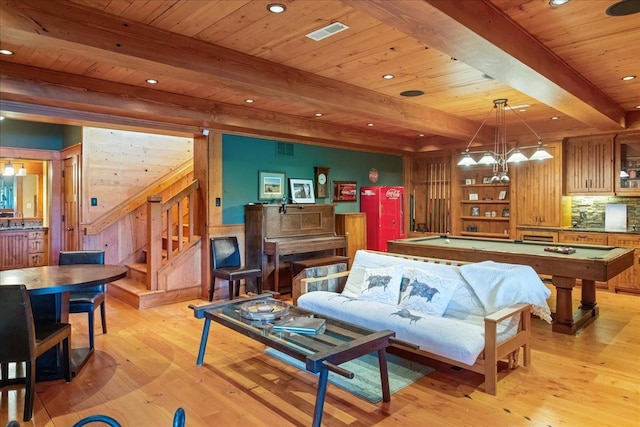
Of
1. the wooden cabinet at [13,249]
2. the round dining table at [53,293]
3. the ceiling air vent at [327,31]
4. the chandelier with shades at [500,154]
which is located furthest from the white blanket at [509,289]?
the wooden cabinet at [13,249]

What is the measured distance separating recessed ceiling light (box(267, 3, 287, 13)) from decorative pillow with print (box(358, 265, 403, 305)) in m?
2.47

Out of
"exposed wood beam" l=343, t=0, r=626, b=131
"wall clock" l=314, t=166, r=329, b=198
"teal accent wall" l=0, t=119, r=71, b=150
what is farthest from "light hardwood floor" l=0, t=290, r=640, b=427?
"teal accent wall" l=0, t=119, r=71, b=150

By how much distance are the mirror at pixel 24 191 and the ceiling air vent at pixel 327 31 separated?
7.35 meters

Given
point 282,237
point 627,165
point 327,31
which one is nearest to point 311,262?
point 282,237

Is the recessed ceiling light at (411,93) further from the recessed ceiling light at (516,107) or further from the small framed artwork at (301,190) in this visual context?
the small framed artwork at (301,190)

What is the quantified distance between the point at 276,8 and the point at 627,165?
6.25 m

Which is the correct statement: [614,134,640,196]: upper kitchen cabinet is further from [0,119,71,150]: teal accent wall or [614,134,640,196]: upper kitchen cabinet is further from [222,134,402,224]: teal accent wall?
[0,119,71,150]: teal accent wall

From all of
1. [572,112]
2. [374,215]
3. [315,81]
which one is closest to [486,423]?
[315,81]

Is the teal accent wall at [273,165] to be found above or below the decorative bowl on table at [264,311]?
above

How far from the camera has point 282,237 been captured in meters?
6.05

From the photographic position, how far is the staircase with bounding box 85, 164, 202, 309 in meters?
5.36

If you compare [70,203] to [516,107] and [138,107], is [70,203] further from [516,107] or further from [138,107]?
[516,107]

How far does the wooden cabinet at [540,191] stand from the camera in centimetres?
674

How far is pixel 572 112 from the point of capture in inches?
178
